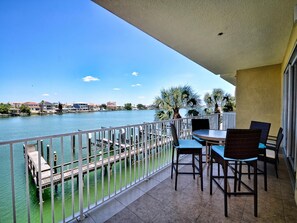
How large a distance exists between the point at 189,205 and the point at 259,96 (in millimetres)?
5012

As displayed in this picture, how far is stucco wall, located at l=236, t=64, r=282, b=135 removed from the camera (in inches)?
201

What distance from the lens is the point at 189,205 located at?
82.8 inches

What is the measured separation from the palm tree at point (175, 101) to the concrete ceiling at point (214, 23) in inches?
204

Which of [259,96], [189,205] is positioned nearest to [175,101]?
[259,96]

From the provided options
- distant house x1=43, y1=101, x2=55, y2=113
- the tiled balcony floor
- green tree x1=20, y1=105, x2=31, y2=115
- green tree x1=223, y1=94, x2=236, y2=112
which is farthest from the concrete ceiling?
distant house x1=43, y1=101, x2=55, y2=113

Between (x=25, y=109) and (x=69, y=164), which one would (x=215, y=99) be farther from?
(x=25, y=109)

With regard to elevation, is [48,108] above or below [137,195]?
above

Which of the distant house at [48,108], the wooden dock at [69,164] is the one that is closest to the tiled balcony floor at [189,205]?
the wooden dock at [69,164]

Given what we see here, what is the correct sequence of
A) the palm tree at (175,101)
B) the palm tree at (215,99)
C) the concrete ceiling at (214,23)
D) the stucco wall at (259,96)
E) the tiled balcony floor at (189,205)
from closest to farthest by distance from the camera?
the tiled balcony floor at (189,205), the concrete ceiling at (214,23), the stucco wall at (259,96), the palm tree at (175,101), the palm tree at (215,99)

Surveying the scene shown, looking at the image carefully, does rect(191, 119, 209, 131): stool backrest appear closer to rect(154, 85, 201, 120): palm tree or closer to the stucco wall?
the stucco wall

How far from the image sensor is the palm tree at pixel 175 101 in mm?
9109

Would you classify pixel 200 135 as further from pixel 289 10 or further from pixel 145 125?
pixel 289 10

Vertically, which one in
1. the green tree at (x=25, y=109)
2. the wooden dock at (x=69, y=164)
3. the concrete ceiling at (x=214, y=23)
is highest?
the concrete ceiling at (x=214, y=23)

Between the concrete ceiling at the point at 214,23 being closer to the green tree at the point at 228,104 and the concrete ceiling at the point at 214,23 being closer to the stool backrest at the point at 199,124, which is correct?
the stool backrest at the point at 199,124
